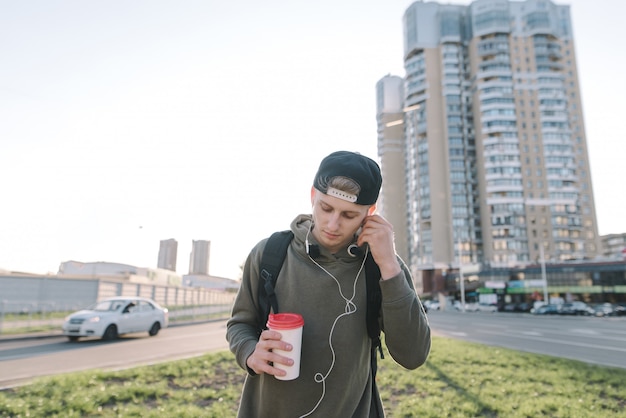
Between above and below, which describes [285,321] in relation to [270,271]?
below

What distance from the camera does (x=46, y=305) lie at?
17188 millimetres

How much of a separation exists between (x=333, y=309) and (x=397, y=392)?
4.96 meters

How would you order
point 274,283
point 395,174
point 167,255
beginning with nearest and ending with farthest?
point 274,283
point 167,255
point 395,174

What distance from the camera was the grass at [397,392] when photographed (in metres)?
4.56

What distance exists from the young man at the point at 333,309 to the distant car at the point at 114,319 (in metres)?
12.6

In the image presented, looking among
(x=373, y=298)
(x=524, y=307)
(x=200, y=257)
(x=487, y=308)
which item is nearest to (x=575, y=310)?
(x=524, y=307)

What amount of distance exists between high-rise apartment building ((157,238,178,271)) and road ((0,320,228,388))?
72.1 meters

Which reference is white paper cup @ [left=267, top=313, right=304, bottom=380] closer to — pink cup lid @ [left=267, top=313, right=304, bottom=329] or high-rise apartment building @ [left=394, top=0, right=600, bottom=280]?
pink cup lid @ [left=267, top=313, right=304, bottom=329]

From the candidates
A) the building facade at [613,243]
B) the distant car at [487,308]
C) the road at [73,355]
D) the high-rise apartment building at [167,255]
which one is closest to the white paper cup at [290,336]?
the road at [73,355]

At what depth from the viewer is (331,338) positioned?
1.58m

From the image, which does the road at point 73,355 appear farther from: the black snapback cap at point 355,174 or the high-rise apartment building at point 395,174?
the high-rise apartment building at point 395,174

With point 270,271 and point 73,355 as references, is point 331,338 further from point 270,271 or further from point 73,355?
point 73,355

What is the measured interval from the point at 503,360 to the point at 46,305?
18403mm

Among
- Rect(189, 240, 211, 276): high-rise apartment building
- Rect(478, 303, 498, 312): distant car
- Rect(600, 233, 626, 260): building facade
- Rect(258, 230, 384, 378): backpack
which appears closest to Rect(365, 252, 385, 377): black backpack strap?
Rect(258, 230, 384, 378): backpack
